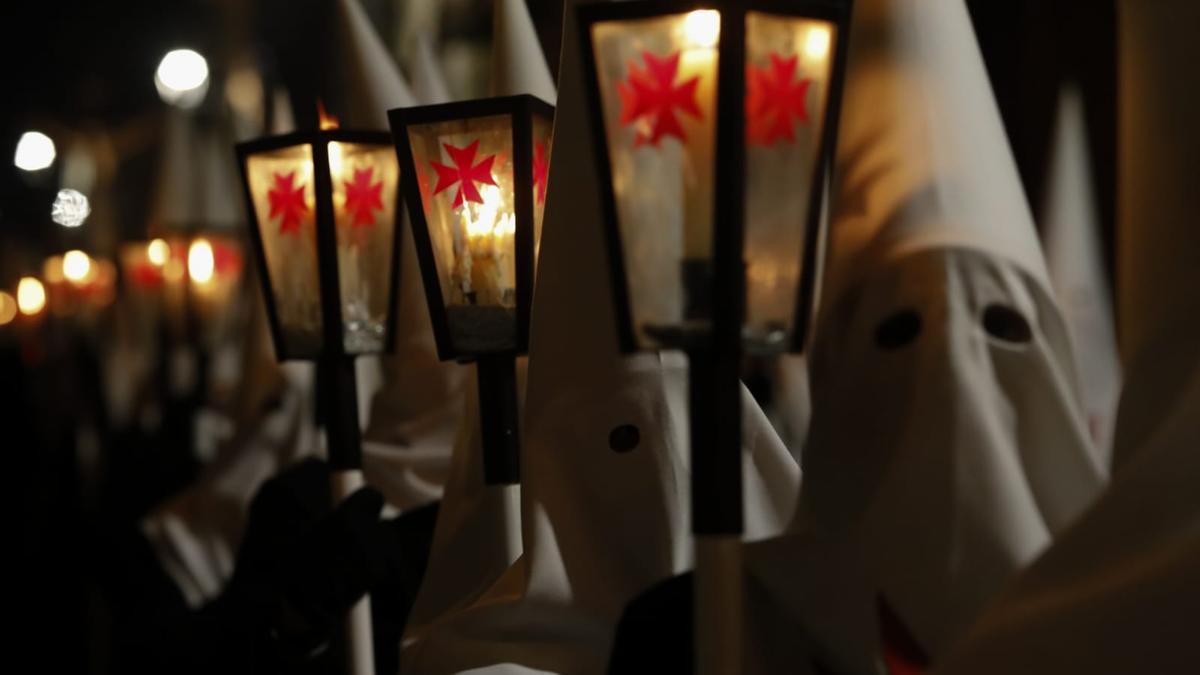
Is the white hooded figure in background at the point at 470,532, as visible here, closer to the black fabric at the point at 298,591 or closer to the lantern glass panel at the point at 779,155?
the black fabric at the point at 298,591

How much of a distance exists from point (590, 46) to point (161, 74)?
9502mm

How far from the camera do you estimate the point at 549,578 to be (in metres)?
2.38

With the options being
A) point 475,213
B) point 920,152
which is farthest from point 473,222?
point 920,152

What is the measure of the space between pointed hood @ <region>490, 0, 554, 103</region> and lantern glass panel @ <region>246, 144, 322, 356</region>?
386 mm

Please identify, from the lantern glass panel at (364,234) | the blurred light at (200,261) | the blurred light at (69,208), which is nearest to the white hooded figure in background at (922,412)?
the lantern glass panel at (364,234)

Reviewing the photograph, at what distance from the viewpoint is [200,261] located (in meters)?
7.51

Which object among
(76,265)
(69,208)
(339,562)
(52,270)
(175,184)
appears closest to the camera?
(339,562)

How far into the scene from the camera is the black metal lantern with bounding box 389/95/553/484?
8.54 ft

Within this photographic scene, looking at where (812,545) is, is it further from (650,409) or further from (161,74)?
(161,74)

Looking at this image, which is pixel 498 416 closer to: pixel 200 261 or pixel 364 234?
pixel 364 234

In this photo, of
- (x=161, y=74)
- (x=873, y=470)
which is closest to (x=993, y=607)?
(x=873, y=470)

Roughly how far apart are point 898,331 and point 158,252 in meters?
6.66

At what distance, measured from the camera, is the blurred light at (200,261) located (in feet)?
24.4

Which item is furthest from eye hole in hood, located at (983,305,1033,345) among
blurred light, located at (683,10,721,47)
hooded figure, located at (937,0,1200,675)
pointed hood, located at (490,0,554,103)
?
pointed hood, located at (490,0,554,103)
